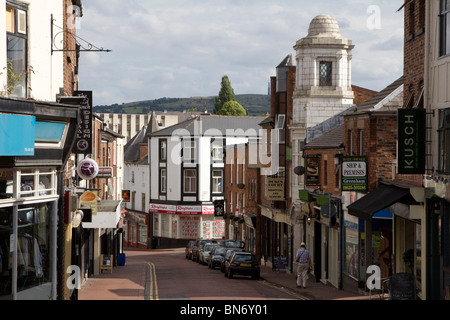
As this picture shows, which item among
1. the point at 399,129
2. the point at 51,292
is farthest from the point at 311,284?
the point at 51,292

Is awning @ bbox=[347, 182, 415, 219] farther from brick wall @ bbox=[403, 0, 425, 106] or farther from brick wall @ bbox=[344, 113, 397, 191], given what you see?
brick wall @ bbox=[403, 0, 425, 106]

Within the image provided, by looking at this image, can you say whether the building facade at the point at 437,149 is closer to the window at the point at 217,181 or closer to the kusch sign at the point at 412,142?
the kusch sign at the point at 412,142

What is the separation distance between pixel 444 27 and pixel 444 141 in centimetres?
316

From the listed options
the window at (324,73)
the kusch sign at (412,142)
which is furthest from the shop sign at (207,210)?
the kusch sign at (412,142)

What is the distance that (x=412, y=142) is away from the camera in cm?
2105

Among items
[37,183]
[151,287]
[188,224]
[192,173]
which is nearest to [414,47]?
[37,183]

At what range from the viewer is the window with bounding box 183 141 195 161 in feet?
251

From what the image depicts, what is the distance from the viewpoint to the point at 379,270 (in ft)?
92.5

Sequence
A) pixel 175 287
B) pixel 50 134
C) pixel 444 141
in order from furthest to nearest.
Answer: pixel 175 287 → pixel 444 141 → pixel 50 134

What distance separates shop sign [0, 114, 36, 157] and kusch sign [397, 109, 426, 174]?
1036 centimetres

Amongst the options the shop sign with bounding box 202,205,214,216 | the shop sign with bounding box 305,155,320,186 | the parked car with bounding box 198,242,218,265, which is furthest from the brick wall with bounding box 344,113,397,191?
the shop sign with bounding box 202,205,214,216

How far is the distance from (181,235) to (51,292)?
197 ft

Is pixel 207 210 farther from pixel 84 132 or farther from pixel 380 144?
pixel 84 132

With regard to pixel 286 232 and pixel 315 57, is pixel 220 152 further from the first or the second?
pixel 315 57
